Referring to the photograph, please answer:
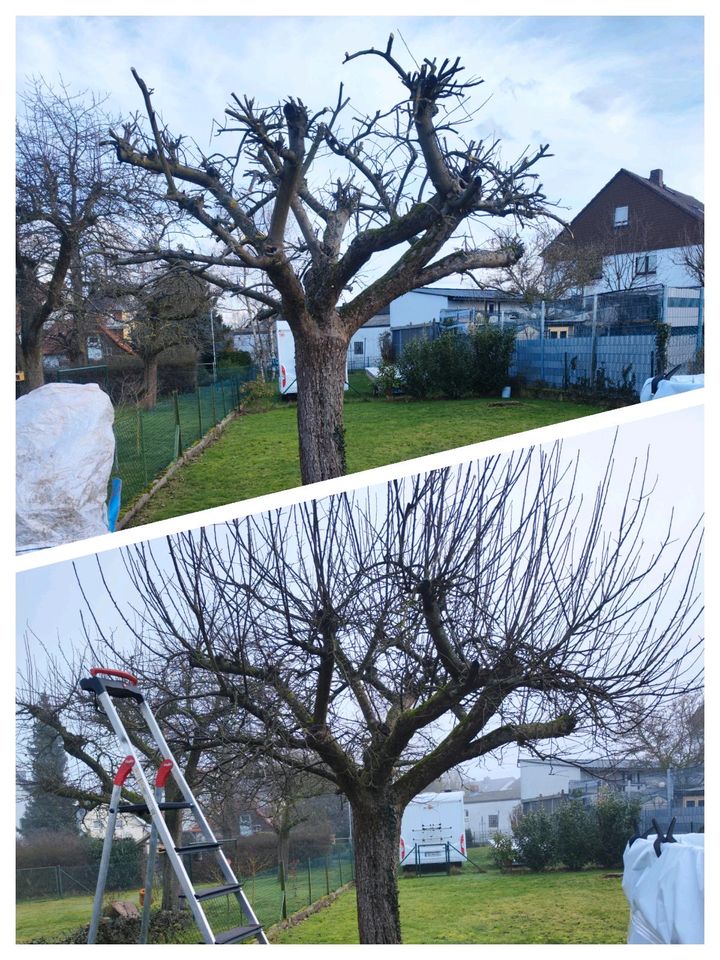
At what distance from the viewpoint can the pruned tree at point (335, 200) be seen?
6.16m

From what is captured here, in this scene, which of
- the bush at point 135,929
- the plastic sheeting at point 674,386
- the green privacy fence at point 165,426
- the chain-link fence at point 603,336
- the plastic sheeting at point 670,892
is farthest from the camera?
the chain-link fence at point 603,336

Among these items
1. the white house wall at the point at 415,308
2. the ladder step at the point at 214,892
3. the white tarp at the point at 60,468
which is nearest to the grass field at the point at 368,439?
the white house wall at the point at 415,308

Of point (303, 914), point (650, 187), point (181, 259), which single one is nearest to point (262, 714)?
point (303, 914)

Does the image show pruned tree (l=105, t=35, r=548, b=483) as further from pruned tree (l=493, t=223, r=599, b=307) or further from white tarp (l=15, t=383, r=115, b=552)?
pruned tree (l=493, t=223, r=599, b=307)

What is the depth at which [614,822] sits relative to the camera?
4730 millimetres

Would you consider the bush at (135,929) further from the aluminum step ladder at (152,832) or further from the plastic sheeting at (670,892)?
the plastic sheeting at (670,892)

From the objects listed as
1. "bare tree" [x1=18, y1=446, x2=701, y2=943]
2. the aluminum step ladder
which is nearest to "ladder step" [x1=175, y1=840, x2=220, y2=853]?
the aluminum step ladder

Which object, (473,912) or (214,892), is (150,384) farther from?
(214,892)

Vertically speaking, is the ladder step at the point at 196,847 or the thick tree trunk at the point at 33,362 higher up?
the thick tree trunk at the point at 33,362

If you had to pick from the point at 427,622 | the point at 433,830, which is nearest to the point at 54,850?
the point at 433,830

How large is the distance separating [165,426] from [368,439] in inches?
88.2

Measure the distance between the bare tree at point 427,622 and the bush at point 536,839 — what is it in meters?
0.42
